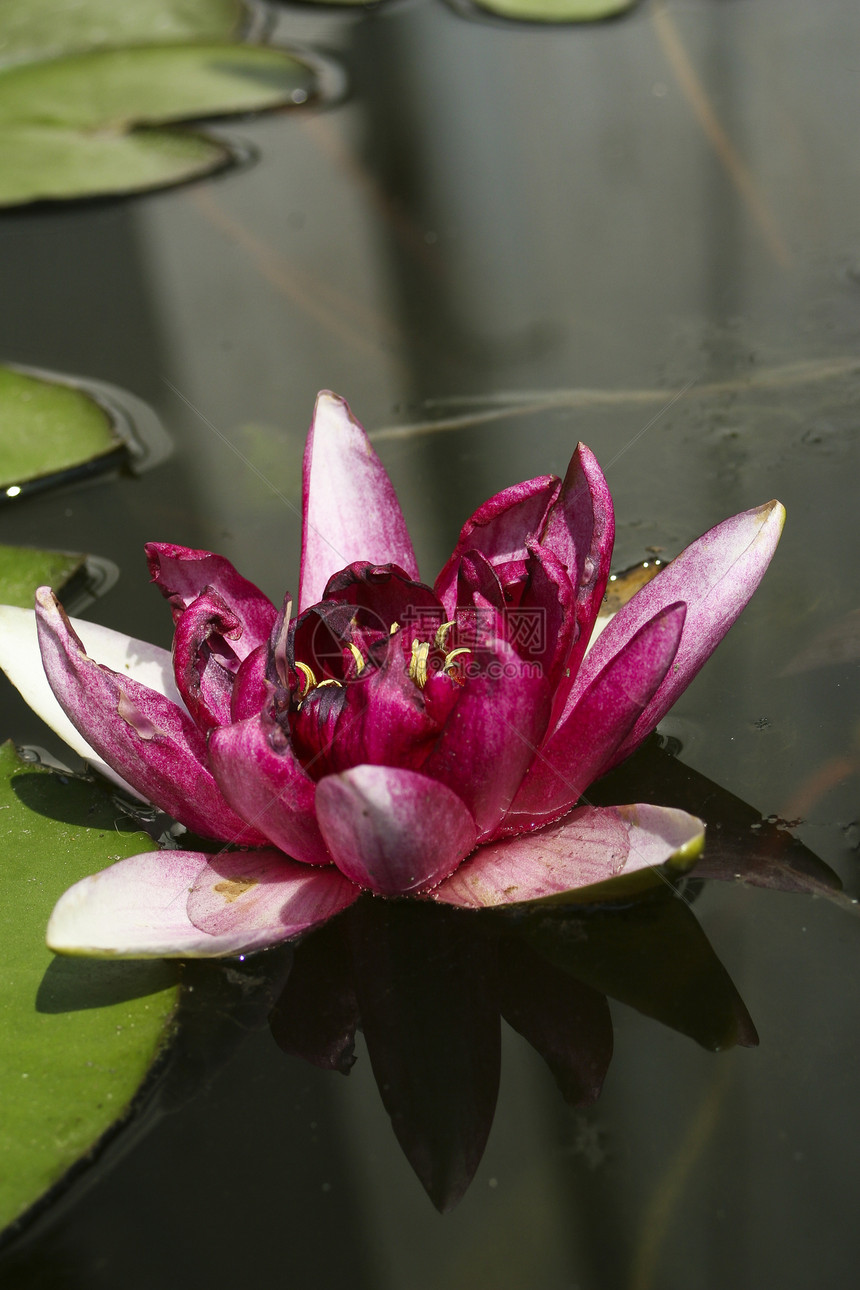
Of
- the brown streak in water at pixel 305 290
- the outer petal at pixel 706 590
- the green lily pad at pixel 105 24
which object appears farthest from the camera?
the green lily pad at pixel 105 24

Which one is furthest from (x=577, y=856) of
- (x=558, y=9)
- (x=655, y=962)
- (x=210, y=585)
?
(x=558, y=9)

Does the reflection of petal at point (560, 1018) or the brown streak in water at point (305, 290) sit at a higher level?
the brown streak in water at point (305, 290)

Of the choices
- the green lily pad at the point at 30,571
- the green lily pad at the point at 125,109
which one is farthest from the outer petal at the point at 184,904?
the green lily pad at the point at 125,109

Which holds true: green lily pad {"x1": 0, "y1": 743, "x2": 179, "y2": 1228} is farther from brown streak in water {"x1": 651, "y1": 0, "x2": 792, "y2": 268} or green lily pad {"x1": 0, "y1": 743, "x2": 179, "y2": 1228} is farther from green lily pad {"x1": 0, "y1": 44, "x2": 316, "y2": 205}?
green lily pad {"x1": 0, "y1": 44, "x2": 316, "y2": 205}

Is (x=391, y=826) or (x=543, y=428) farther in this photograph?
(x=543, y=428)

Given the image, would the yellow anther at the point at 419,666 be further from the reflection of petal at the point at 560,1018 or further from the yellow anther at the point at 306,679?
the reflection of petal at the point at 560,1018

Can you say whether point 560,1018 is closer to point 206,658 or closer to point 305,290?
point 206,658

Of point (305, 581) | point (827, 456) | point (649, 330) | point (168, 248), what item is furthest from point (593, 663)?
point (168, 248)
